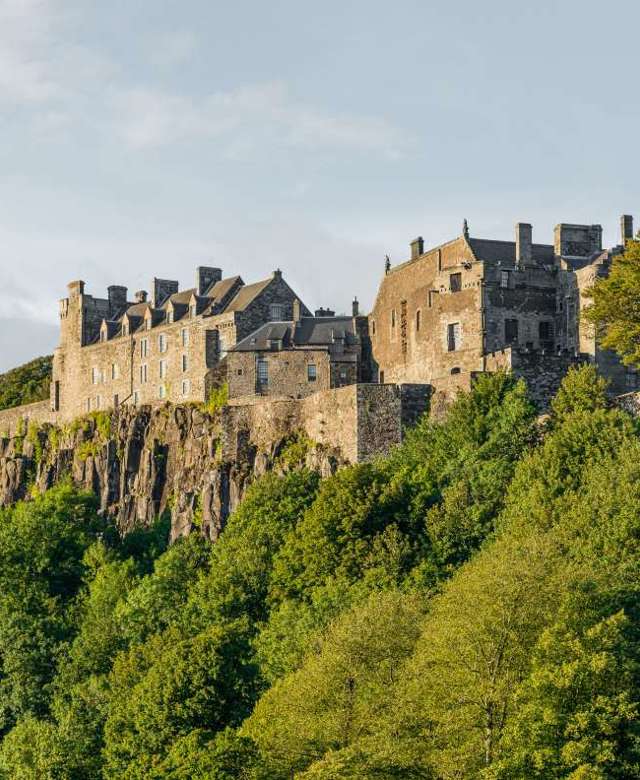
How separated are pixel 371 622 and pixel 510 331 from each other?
2045 cm

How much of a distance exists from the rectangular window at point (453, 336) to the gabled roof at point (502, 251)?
9.55ft

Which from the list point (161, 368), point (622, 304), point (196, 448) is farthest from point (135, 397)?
point (622, 304)

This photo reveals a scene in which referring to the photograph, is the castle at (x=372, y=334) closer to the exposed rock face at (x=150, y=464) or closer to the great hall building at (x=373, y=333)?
the great hall building at (x=373, y=333)

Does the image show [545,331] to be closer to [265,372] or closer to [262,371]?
[265,372]

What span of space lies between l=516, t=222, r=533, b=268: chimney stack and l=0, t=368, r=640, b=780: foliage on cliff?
707cm

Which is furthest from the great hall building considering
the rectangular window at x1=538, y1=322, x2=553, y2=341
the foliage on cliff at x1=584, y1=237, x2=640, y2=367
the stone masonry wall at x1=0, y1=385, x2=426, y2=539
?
the foliage on cliff at x1=584, y1=237, x2=640, y2=367

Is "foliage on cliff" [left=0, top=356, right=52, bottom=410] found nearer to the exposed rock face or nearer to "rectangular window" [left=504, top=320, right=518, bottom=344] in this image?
the exposed rock face

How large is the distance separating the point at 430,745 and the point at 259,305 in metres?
38.8

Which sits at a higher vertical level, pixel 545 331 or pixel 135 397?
pixel 545 331

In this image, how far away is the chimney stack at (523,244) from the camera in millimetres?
68250

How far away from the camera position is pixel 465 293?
222 feet

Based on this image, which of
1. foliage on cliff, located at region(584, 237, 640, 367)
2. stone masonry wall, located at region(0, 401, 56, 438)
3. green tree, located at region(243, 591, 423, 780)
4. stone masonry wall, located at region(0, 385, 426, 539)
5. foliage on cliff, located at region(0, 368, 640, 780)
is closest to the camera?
foliage on cliff, located at region(0, 368, 640, 780)

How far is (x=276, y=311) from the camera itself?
8088cm

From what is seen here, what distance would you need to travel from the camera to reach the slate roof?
75.4 metres
